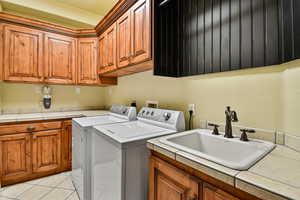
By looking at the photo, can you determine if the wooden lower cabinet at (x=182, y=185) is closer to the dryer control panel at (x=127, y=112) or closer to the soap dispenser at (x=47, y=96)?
the dryer control panel at (x=127, y=112)

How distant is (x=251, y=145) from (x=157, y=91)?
3.80 ft

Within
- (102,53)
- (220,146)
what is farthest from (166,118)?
(102,53)

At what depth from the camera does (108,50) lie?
Result: 7.23ft

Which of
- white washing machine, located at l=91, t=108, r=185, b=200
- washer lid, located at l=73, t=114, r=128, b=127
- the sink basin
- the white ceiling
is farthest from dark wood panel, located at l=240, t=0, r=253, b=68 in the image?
the white ceiling

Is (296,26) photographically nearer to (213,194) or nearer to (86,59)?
(213,194)

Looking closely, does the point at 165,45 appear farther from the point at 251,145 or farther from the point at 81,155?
the point at 81,155

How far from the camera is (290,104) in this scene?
906mm

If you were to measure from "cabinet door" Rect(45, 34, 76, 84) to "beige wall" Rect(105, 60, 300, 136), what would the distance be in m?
1.74

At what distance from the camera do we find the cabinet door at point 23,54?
6.82 feet

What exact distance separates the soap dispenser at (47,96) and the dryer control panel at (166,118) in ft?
6.25

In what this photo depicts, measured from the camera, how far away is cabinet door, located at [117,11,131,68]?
1719mm

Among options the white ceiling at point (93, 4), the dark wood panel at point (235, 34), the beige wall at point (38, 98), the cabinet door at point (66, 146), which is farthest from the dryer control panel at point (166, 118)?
the white ceiling at point (93, 4)

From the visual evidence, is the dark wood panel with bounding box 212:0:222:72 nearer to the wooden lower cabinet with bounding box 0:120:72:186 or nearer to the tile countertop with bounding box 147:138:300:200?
the tile countertop with bounding box 147:138:300:200

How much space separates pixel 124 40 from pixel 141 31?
360 millimetres
